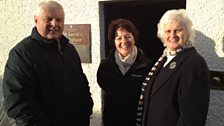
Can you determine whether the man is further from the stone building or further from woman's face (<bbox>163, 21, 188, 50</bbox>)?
woman's face (<bbox>163, 21, 188, 50</bbox>)

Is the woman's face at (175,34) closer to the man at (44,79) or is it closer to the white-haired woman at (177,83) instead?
the white-haired woman at (177,83)

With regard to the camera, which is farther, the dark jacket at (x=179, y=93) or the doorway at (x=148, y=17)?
the doorway at (x=148, y=17)

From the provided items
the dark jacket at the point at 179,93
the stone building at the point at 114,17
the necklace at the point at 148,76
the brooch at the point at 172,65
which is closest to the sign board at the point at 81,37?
the stone building at the point at 114,17

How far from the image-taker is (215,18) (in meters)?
2.98

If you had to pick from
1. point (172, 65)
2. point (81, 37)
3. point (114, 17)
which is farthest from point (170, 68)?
point (114, 17)

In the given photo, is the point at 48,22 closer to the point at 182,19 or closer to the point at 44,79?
the point at 44,79

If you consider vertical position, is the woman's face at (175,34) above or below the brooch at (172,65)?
above

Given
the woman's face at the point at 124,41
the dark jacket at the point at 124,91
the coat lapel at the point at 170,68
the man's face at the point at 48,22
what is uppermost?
the man's face at the point at 48,22

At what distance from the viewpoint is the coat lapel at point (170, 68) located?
2.53 metres

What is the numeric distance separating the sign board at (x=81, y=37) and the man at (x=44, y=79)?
75 cm

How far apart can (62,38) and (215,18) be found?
143cm

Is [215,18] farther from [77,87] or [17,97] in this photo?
[17,97]

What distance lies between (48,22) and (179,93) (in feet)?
4.18

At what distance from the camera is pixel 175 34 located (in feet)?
8.45
